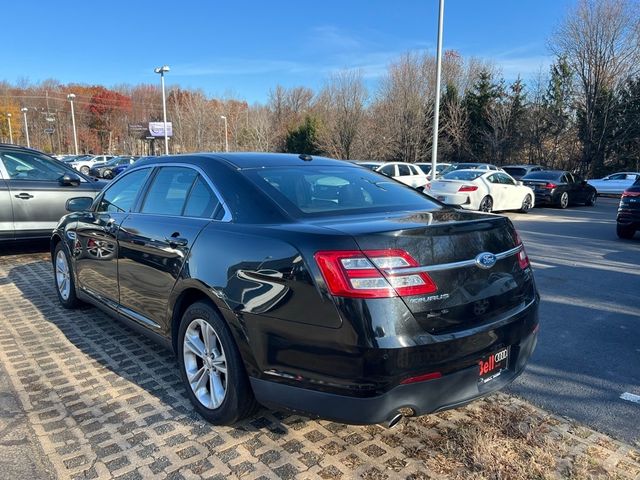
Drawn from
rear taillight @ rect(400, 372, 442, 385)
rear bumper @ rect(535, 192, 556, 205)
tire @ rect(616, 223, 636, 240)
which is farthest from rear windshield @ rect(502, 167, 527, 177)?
rear taillight @ rect(400, 372, 442, 385)

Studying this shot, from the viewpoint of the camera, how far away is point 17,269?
7156 millimetres

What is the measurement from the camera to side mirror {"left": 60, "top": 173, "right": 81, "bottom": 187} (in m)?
7.87

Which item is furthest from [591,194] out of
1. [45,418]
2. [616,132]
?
[45,418]

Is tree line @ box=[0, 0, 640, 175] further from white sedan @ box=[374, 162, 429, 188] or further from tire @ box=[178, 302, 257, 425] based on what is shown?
tire @ box=[178, 302, 257, 425]

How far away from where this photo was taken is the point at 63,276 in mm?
5305

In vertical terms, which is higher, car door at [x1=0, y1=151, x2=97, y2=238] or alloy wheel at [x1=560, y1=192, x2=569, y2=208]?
car door at [x1=0, y1=151, x2=97, y2=238]

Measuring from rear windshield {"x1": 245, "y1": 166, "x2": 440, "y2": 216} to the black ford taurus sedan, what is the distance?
0.05 ft

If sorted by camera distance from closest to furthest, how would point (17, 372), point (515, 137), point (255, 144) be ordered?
1. point (17, 372)
2. point (515, 137)
3. point (255, 144)

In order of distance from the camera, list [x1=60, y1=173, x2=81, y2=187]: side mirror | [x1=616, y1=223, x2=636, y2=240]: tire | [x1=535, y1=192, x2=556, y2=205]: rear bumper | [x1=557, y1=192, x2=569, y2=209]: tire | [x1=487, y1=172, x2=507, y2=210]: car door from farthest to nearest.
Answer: [x1=557, y1=192, x2=569, y2=209]: tire → [x1=535, y1=192, x2=556, y2=205]: rear bumper → [x1=487, y1=172, x2=507, y2=210]: car door → [x1=616, y1=223, x2=636, y2=240]: tire → [x1=60, y1=173, x2=81, y2=187]: side mirror

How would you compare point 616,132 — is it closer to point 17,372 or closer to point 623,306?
point 623,306

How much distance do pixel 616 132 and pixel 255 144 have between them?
3591 centimetres

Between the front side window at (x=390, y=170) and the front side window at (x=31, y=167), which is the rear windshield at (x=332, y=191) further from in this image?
the front side window at (x=390, y=170)

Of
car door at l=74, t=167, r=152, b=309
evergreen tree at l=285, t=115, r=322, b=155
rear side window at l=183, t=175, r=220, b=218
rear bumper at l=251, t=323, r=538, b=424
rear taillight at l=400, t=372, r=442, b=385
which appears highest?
evergreen tree at l=285, t=115, r=322, b=155

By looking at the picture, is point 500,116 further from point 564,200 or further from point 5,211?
point 5,211
